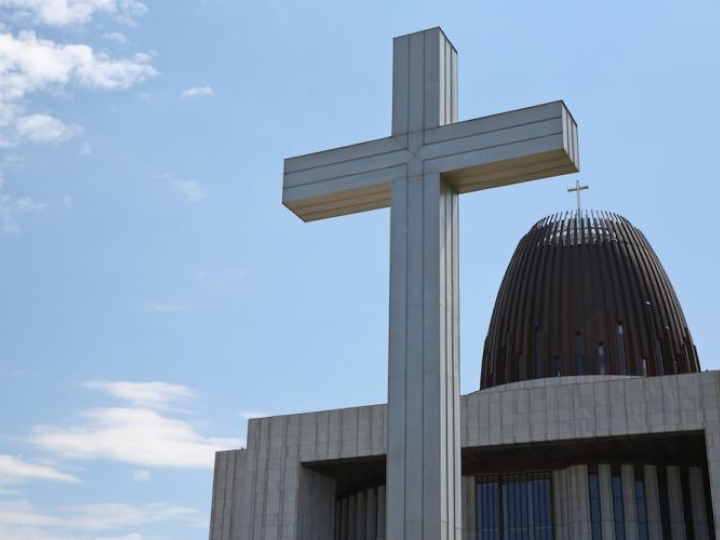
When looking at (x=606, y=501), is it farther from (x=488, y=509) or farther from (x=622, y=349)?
(x=622, y=349)

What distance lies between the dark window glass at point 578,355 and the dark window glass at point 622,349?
54.8 inches

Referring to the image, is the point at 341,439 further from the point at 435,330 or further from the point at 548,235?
the point at 435,330

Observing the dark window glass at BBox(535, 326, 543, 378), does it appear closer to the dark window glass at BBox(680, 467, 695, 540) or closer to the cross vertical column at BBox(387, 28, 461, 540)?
the dark window glass at BBox(680, 467, 695, 540)

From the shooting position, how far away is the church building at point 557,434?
1212 inches

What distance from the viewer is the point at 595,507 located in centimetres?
3244

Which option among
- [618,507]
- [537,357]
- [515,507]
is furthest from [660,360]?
[515,507]

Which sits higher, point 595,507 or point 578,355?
point 578,355

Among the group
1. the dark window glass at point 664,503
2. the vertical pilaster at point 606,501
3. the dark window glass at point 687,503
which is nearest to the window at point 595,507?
the vertical pilaster at point 606,501

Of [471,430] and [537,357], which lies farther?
[537,357]

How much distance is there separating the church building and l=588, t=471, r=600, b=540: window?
40 millimetres

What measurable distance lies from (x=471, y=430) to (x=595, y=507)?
4.57 meters

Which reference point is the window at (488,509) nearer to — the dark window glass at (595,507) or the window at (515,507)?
the window at (515,507)

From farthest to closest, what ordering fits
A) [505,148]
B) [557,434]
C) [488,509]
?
1. [488,509]
2. [557,434]
3. [505,148]

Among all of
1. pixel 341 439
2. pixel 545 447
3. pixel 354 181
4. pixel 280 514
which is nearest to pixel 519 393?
pixel 545 447
